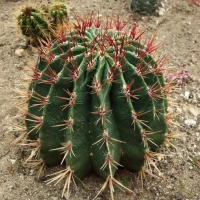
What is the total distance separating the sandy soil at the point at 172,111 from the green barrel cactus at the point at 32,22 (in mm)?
321

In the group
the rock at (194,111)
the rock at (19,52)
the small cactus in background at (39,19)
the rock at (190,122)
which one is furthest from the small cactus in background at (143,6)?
the rock at (190,122)

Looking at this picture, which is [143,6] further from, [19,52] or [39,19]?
[19,52]

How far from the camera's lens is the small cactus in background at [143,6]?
15.5ft

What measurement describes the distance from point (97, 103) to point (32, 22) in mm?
1826

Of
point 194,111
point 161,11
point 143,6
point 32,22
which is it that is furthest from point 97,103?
point 161,11

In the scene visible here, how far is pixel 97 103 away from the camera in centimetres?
A: 232

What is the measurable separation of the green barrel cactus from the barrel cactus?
1281mm

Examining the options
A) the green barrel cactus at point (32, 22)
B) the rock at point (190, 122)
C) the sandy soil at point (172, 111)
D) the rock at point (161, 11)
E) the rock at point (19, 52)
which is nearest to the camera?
the sandy soil at point (172, 111)

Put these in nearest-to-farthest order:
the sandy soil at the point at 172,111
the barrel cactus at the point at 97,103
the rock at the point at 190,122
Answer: the barrel cactus at the point at 97,103, the sandy soil at the point at 172,111, the rock at the point at 190,122

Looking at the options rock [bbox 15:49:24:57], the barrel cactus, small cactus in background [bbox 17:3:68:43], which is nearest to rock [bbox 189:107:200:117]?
the barrel cactus

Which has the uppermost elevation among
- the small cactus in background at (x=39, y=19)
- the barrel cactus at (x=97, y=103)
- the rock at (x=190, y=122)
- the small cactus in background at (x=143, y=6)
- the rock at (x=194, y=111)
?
the barrel cactus at (x=97, y=103)

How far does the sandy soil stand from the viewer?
2.71 meters

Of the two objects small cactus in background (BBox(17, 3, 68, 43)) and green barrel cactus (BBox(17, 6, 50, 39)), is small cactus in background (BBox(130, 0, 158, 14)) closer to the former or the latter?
small cactus in background (BBox(17, 3, 68, 43))

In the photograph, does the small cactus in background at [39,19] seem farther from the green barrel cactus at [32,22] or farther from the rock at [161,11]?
the rock at [161,11]
